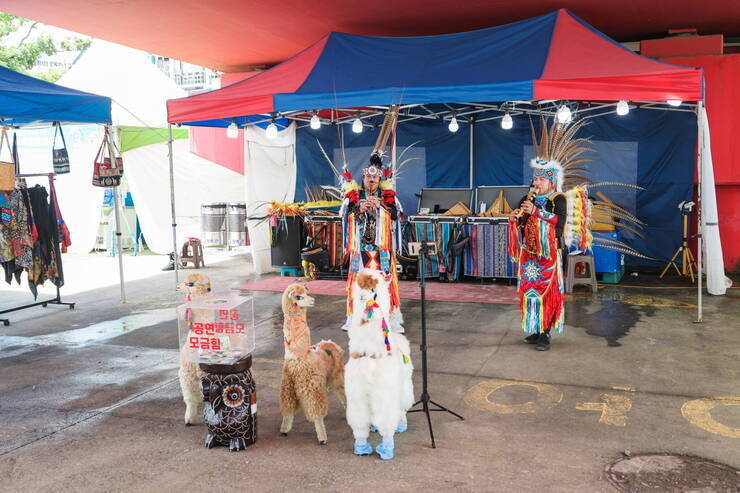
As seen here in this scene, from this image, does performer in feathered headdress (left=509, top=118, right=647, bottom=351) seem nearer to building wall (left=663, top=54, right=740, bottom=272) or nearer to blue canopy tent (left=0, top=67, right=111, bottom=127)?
building wall (left=663, top=54, right=740, bottom=272)

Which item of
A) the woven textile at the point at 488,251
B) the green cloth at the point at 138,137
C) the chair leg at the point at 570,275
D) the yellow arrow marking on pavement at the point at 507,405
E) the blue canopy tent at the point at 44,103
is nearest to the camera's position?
the yellow arrow marking on pavement at the point at 507,405

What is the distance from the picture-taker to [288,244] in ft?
35.1

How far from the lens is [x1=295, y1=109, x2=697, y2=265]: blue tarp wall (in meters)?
10.4

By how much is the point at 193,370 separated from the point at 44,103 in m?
4.77

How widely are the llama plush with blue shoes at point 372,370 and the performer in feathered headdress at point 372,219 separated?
91.7 inches

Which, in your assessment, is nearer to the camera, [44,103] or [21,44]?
[44,103]

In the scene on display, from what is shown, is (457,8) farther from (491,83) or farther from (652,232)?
(652,232)

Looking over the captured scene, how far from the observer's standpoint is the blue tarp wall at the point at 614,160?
408 inches

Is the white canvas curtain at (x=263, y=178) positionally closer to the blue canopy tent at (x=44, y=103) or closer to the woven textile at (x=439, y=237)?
the woven textile at (x=439, y=237)

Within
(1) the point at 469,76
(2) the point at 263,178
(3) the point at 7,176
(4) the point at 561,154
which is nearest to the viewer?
(1) the point at 469,76

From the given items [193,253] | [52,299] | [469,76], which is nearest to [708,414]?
[469,76]

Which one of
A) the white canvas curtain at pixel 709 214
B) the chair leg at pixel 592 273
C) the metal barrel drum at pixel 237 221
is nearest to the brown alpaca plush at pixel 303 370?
the white canvas curtain at pixel 709 214

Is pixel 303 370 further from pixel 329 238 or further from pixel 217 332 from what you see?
pixel 329 238

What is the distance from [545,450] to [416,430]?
84cm
